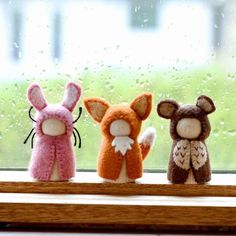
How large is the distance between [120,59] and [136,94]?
71 millimetres

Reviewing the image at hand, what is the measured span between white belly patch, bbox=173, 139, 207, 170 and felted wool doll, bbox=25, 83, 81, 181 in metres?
0.18

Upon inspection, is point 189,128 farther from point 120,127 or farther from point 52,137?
point 52,137

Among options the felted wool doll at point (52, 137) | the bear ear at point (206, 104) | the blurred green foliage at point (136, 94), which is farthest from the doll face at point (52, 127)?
the bear ear at point (206, 104)

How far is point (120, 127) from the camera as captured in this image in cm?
89

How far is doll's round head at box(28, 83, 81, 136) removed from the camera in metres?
0.89

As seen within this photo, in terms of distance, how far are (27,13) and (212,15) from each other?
342mm

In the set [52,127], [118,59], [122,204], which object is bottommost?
[122,204]

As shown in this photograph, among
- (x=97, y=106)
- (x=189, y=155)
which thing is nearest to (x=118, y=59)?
(x=97, y=106)

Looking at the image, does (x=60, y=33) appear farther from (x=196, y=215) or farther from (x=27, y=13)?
(x=196, y=215)

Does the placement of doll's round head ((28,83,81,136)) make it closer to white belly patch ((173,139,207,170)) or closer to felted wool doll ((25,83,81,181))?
felted wool doll ((25,83,81,181))

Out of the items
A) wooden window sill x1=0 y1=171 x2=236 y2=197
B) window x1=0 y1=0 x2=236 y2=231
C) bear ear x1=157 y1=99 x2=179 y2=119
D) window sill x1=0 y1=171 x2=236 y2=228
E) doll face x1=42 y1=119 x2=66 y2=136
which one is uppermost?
window x1=0 y1=0 x2=236 y2=231

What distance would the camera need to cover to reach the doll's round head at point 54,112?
0.89 meters

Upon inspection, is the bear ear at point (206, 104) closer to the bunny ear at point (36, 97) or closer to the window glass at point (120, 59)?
the window glass at point (120, 59)

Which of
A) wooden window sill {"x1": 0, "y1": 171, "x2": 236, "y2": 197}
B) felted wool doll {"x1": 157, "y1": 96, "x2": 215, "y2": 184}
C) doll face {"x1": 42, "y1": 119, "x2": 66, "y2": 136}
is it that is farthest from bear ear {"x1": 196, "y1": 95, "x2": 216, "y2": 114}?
doll face {"x1": 42, "y1": 119, "x2": 66, "y2": 136}
